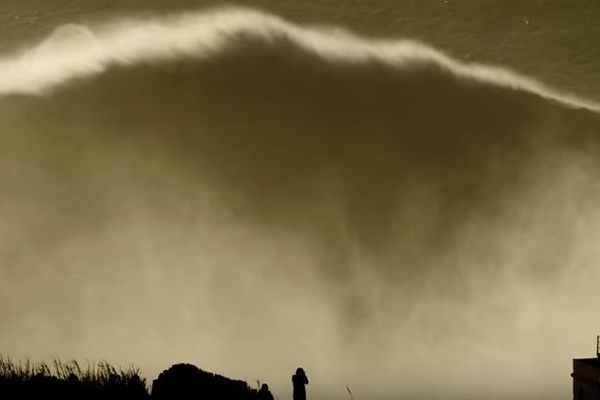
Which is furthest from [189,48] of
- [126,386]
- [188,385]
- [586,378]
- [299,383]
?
[586,378]

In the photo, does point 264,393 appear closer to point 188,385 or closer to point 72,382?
point 188,385

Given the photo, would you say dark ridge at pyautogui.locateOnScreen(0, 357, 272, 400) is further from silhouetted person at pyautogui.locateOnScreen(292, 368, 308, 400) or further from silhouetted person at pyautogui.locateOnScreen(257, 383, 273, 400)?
silhouetted person at pyautogui.locateOnScreen(292, 368, 308, 400)

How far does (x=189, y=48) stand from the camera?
10.4 m

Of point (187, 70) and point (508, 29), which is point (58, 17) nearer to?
point (187, 70)

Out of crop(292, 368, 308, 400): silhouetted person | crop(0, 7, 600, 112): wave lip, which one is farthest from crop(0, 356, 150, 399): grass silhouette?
crop(0, 7, 600, 112): wave lip

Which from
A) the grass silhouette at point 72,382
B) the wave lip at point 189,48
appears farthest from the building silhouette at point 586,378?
the grass silhouette at point 72,382

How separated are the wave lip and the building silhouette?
9.84 feet

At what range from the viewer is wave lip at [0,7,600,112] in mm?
10141

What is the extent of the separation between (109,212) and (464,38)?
174 inches

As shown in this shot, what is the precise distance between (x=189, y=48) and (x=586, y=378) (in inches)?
224

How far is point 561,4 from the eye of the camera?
10.0 m

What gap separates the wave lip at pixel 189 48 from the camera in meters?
10.1

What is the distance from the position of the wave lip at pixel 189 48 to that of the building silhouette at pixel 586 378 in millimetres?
3000

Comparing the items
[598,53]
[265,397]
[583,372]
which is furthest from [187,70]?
[583,372]
